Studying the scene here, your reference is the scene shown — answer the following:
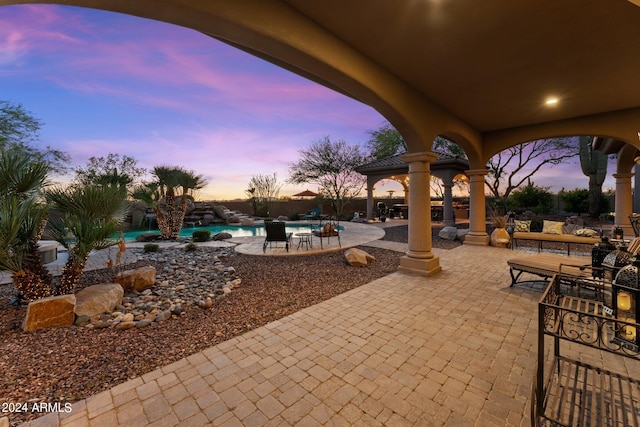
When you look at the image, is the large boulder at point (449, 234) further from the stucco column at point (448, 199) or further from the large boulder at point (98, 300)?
the large boulder at point (98, 300)

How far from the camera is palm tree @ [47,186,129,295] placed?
3.51 meters

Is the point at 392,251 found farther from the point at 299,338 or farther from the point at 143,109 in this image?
the point at 143,109

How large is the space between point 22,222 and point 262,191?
17176mm

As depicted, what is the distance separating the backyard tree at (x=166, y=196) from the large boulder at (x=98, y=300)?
7212 mm

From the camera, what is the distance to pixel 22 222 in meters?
3.12

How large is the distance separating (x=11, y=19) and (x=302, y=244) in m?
7.52

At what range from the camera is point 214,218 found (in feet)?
55.1

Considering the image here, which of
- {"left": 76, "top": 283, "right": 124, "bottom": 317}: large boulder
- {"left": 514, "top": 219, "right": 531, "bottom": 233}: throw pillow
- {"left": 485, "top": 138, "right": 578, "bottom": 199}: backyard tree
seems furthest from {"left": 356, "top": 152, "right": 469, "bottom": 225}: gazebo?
{"left": 76, "top": 283, "right": 124, "bottom": 317}: large boulder

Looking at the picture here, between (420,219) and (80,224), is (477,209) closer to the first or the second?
(420,219)

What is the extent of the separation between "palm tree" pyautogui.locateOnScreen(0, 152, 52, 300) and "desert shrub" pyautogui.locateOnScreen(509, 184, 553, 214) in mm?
20395

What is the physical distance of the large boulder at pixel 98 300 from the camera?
3.29m

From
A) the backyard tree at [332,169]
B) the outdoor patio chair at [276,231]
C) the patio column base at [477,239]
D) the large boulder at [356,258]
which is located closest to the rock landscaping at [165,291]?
the outdoor patio chair at [276,231]

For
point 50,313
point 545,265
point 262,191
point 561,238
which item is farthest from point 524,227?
point 262,191

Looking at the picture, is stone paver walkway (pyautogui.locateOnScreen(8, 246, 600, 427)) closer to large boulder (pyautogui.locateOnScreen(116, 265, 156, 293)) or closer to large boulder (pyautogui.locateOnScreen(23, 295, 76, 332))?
large boulder (pyautogui.locateOnScreen(23, 295, 76, 332))
